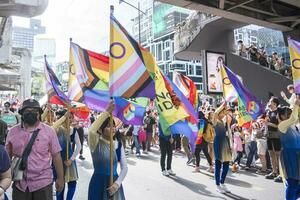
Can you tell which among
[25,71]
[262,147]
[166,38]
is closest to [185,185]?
[262,147]

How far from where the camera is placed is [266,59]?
1888 cm

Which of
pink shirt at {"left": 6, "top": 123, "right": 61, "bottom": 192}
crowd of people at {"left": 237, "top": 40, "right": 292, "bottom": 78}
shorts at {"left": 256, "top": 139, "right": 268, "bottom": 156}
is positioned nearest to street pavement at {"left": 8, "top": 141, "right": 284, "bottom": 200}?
shorts at {"left": 256, "top": 139, "right": 268, "bottom": 156}

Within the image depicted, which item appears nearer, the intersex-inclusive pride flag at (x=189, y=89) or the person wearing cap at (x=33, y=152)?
the person wearing cap at (x=33, y=152)

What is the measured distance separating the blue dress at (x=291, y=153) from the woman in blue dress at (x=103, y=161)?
2.83 metres

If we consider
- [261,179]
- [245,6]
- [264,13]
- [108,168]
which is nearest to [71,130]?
[108,168]

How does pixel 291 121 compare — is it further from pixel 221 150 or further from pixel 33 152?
pixel 33 152

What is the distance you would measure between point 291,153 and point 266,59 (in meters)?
14.2

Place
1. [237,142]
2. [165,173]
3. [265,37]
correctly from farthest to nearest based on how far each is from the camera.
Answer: [265,37]
[237,142]
[165,173]

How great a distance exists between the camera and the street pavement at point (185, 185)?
727cm

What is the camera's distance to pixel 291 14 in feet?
57.0

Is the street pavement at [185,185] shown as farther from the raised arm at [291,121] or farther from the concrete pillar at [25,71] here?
the concrete pillar at [25,71]

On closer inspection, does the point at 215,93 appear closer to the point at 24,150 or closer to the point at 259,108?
the point at 259,108

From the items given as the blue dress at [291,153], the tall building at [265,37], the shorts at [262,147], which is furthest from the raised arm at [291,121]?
the tall building at [265,37]

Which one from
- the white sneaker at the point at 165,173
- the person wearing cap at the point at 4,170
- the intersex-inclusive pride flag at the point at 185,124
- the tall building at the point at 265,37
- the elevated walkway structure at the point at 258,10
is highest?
the tall building at the point at 265,37
